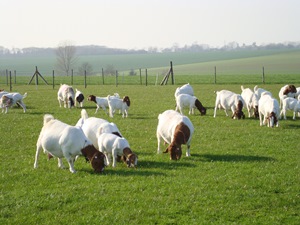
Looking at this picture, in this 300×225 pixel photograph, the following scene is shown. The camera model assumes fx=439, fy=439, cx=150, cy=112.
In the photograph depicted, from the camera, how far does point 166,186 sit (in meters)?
10.4

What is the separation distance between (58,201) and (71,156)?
2334 mm

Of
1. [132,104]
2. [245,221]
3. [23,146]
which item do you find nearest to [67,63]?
[132,104]

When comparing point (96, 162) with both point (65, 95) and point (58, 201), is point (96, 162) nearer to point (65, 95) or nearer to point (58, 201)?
point (58, 201)

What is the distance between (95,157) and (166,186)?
216 cm

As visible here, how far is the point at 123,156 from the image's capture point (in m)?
12.4

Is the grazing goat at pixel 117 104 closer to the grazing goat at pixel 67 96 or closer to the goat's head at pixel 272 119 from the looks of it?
the grazing goat at pixel 67 96

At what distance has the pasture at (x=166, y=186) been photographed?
8594mm

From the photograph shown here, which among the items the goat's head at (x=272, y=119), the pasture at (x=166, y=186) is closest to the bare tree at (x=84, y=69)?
the goat's head at (x=272, y=119)

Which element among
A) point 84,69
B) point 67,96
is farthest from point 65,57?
point 67,96

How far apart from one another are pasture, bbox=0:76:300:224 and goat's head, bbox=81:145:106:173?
23 cm

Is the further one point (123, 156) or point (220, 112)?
point (220, 112)

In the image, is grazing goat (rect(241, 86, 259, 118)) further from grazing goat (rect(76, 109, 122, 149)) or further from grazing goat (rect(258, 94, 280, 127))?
grazing goat (rect(76, 109, 122, 149))

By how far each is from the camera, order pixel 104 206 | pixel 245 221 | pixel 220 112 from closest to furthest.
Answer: pixel 245 221 → pixel 104 206 → pixel 220 112

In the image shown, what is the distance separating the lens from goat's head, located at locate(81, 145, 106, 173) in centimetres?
1143
